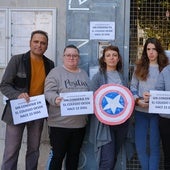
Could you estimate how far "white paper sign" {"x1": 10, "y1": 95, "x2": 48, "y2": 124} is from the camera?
14.9 feet

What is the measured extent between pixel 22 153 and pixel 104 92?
1632 millimetres

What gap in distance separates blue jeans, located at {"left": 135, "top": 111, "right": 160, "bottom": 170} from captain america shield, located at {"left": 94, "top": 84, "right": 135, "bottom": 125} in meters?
0.20

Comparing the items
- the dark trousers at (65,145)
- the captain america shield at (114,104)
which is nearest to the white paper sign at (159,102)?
the captain america shield at (114,104)

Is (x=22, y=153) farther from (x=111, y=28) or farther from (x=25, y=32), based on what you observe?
(x=111, y=28)

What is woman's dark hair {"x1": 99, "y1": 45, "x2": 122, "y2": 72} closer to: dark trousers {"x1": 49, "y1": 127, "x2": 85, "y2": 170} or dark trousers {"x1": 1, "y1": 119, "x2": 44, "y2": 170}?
dark trousers {"x1": 49, "y1": 127, "x2": 85, "y2": 170}

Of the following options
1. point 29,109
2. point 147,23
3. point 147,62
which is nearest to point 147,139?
point 147,62

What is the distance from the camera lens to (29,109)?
4.56 m

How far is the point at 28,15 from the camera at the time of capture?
5.25 m

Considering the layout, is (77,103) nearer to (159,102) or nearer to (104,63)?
(104,63)

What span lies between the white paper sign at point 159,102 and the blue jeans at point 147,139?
0.63 ft

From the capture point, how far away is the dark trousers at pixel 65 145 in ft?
14.8

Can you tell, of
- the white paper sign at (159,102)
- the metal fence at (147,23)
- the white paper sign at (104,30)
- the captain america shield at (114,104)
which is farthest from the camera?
the metal fence at (147,23)

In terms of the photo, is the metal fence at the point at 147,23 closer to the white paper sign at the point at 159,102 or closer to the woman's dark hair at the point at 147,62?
the woman's dark hair at the point at 147,62

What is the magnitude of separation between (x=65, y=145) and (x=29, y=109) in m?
0.56
